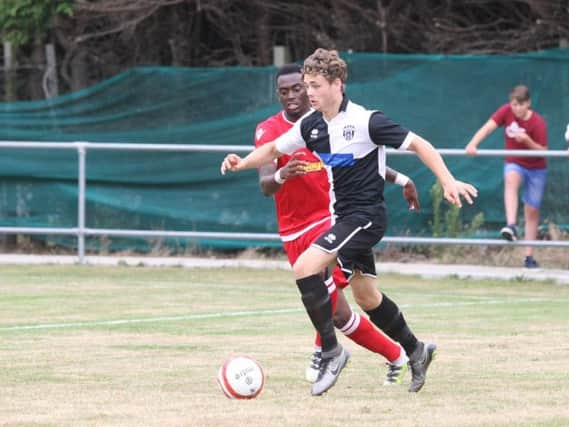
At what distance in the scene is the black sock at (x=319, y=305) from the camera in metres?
8.05

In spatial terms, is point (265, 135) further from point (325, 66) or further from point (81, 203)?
point (81, 203)

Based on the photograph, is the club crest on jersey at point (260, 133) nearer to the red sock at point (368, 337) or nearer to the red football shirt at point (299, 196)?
the red football shirt at point (299, 196)

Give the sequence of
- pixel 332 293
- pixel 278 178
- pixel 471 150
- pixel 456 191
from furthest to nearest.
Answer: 1. pixel 471 150
2. pixel 332 293
3. pixel 278 178
4. pixel 456 191

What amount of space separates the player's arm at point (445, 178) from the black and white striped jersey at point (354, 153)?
0.51 feet

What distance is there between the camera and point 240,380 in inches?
302

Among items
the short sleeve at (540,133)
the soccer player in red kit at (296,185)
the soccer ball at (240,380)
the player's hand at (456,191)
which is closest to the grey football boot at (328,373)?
the soccer ball at (240,380)

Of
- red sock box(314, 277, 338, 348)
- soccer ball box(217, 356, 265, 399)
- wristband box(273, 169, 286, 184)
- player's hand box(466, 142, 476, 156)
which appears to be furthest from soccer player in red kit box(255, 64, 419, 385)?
player's hand box(466, 142, 476, 156)

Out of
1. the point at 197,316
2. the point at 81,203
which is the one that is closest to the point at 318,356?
the point at 197,316

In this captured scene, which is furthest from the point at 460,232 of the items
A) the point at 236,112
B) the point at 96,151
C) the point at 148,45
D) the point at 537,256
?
A: the point at 148,45

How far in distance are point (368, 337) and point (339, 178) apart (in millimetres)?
981

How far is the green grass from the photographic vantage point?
7.33 metres

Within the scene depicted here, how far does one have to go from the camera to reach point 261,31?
772 inches

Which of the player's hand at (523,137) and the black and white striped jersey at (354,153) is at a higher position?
the black and white striped jersey at (354,153)

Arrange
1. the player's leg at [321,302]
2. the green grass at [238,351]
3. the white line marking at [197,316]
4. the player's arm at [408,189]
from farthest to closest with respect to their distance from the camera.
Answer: the white line marking at [197,316] < the player's arm at [408,189] < the player's leg at [321,302] < the green grass at [238,351]
